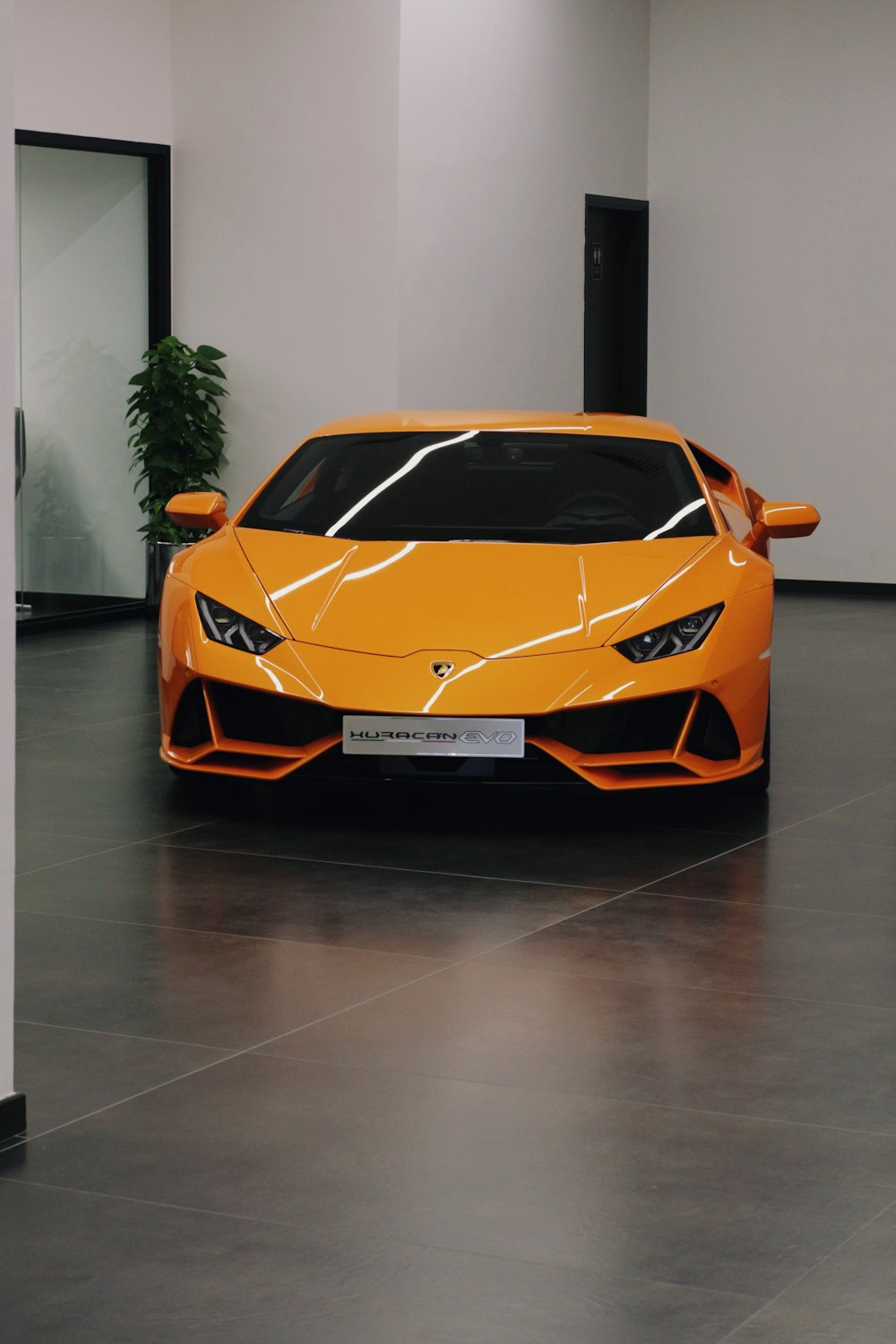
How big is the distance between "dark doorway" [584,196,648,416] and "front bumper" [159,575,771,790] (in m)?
8.30

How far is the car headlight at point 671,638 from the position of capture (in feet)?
17.7

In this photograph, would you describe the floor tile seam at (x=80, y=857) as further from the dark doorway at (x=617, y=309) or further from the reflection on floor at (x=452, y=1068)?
the dark doorway at (x=617, y=309)

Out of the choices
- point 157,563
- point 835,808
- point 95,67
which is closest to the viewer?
point 835,808

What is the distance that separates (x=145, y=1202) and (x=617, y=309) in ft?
38.9

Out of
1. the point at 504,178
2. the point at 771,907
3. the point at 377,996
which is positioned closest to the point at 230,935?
the point at 377,996

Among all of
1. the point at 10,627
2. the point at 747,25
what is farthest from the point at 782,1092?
the point at 747,25

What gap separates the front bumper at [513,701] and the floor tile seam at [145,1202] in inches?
97.8

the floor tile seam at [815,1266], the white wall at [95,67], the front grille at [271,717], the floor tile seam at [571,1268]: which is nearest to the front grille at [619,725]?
the front grille at [271,717]

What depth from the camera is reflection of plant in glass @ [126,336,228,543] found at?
11297 millimetres

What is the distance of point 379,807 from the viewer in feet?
19.2

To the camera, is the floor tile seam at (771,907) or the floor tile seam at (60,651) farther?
the floor tile seam at (60,651)

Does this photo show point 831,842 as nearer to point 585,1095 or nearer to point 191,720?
point 191,720

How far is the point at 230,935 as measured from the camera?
14.4 ft

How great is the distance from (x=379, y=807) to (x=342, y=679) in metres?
0.66
